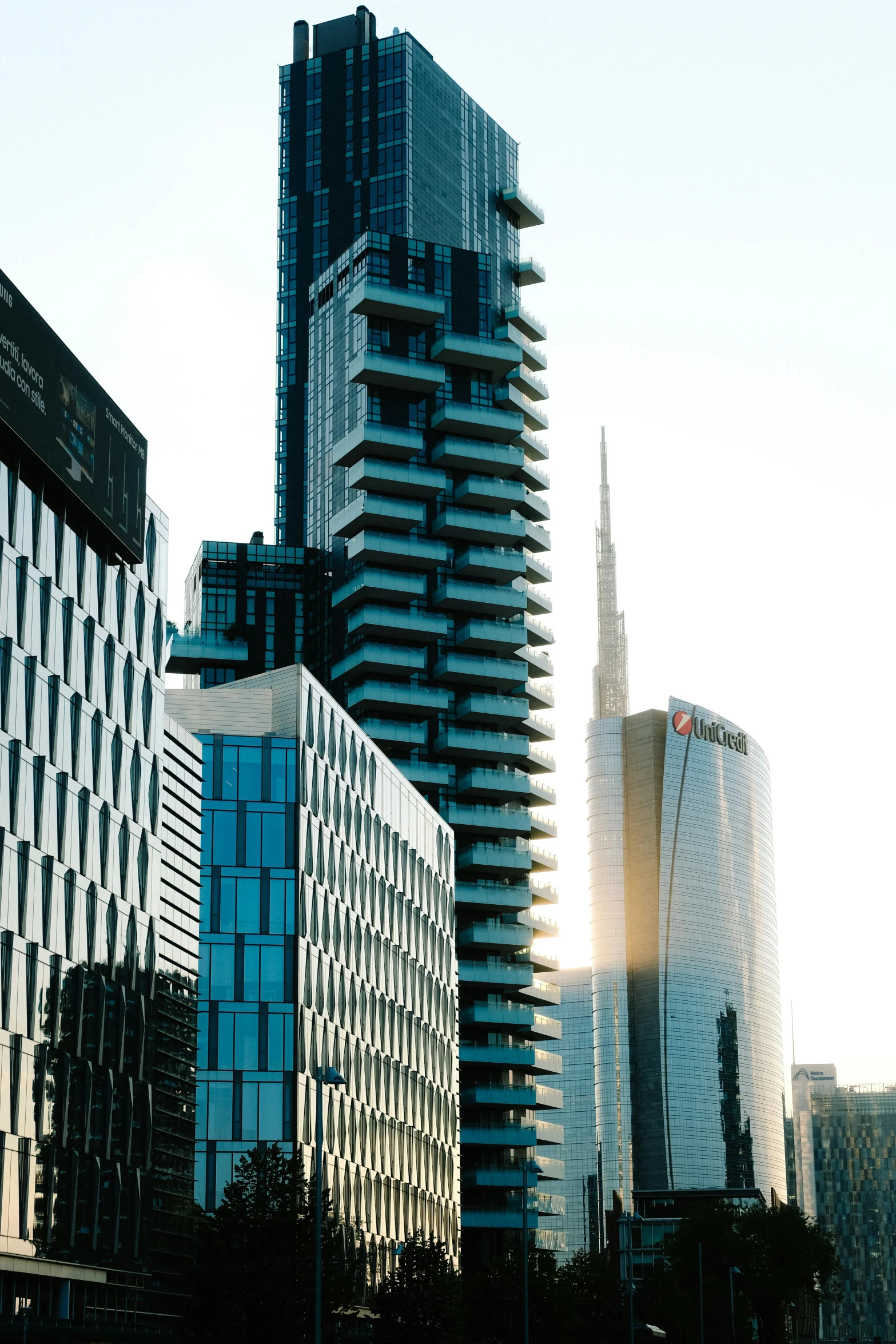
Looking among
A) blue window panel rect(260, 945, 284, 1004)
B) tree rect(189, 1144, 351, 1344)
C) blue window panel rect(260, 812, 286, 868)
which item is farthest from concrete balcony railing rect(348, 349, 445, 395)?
tree rect(189, 1144, 351, 1344)

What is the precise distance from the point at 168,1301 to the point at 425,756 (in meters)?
82.0

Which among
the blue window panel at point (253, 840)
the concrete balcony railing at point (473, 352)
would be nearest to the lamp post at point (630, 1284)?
the blue window panel at point (253, 840)

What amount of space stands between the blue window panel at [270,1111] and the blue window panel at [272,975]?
157 inches

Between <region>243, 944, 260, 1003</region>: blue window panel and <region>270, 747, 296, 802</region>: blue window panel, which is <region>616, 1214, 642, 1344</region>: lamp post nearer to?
<region>243, 944, 260, 1003</region>: blue window panel

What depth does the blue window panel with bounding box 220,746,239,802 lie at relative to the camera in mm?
90125

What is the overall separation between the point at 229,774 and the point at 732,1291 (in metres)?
74.4

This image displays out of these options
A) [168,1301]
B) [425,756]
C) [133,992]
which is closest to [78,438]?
[133,992]

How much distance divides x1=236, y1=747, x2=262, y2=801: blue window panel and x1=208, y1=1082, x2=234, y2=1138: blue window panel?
44.7 ft

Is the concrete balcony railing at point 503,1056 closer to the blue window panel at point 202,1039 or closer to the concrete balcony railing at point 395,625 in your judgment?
the concrete balcony railing at point 395,625

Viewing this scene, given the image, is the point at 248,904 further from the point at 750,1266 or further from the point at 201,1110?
Result: the point at 750,1266

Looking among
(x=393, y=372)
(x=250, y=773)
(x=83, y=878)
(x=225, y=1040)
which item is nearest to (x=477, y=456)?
(x=393, y=372)

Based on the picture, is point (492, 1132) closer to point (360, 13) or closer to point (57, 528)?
point (57, 528)

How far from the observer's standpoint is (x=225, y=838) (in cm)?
8944

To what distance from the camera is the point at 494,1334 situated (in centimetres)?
9612
